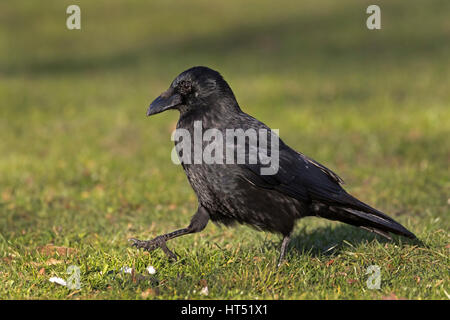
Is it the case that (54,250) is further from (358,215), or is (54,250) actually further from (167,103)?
(358,215)

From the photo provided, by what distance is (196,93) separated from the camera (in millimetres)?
5035

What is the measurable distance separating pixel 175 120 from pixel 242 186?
664 centimetres

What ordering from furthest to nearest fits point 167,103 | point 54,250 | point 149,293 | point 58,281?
point 54,250, point 167,103, point 58,281, point 149,293

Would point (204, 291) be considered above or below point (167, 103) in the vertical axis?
below

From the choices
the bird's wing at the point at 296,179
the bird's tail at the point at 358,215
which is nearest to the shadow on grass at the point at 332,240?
the bird's tail at the point at 358,215

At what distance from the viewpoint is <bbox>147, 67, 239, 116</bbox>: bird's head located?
16.5ft

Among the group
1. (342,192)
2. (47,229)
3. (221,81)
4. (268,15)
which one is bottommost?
(47,229)

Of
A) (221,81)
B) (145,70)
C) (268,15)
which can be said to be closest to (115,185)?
(221,81)

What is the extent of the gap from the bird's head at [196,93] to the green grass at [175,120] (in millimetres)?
1170

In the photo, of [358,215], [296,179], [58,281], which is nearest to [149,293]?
[58,281]

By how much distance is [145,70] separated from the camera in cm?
1630

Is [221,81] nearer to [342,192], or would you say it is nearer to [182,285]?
[342,192]

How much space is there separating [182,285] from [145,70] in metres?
12.4

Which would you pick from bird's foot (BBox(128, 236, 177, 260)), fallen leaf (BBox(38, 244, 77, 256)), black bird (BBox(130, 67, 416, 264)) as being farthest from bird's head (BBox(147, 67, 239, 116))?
fallen leaf (BBox(38, 244, 77, 256))
